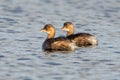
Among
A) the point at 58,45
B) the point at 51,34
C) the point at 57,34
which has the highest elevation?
the point at 51,34

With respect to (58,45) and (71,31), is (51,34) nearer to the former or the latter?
(58,45)

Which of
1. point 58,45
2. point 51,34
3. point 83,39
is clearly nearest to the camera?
point 58,45

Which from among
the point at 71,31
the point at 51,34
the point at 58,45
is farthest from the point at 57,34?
the point at 58,45

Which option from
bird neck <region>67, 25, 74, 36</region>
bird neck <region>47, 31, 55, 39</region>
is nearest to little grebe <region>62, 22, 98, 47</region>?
bird neck <region>47, 31, 55, 39</region>

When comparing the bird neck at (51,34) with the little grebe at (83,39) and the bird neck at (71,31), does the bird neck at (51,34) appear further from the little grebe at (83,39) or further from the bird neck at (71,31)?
the bird neck at (71,31)

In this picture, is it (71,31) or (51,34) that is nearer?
(51,34)

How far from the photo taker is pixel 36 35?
27.4m

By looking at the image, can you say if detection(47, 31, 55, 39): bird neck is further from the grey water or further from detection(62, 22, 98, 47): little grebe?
detection(62, 22, 98, 47): little grebe

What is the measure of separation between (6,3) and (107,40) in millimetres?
10191

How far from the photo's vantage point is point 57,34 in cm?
2831

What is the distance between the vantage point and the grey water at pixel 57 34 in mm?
20656

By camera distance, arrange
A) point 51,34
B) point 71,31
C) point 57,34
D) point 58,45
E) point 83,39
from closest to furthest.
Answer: point 58,45
point 51,34
point 83,39
point 71,31
point 57,34

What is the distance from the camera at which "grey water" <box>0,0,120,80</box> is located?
20656 millimetres

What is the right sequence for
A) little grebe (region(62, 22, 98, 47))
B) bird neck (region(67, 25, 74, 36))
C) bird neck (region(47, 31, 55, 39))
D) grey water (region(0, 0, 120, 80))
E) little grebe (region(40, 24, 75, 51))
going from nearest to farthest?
grey water (region(0, 0, 120, 80)) → little grebe (region(40, 24, 75, 51)) → little grebe (region(62, 22, 98, 47)) → bird neck (region(47, 31, 55, 39)) → bird neck (region(67, 25, 74, 36))
